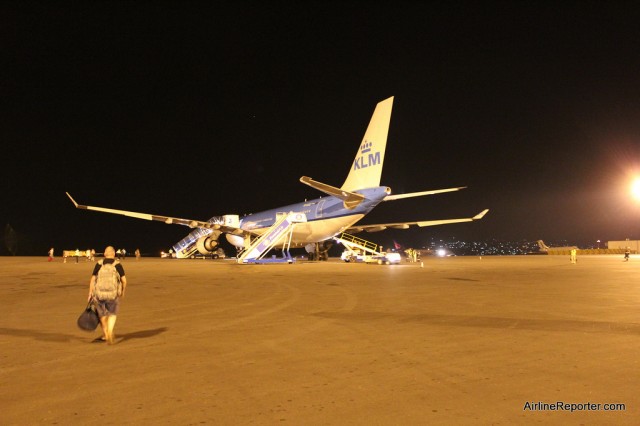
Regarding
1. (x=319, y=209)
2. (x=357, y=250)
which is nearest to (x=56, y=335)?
(x=319, y=209)

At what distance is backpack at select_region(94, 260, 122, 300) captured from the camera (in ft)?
24.8

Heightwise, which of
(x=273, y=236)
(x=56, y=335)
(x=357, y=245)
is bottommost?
(x=56, y=335)

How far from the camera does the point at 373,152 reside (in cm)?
3192

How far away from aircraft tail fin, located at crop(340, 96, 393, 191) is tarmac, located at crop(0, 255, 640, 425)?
19.9 metres

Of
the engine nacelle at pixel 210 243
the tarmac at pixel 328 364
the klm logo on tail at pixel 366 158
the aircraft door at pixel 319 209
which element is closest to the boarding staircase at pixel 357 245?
the aircraft door at pixel 319 209

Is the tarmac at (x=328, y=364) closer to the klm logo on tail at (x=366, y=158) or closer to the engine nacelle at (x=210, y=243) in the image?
the klm logo on tail at (x=366, y=158)

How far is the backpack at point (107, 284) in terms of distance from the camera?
7.57m

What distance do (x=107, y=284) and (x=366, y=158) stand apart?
26.2 metres

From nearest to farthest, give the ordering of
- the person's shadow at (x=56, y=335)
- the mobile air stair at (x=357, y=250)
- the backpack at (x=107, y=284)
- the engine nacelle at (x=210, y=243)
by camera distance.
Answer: the backpack at (x=107, y=284), the person's shadow at (x=56, y=335), the mobile air stair at (x=357, y=250), the engine nacelle at (x=210, y=243)

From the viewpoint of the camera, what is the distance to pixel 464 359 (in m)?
6.43

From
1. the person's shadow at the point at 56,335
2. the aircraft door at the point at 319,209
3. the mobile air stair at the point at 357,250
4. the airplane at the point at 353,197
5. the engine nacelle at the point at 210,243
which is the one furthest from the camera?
the engine nacelle at the point at 210,243

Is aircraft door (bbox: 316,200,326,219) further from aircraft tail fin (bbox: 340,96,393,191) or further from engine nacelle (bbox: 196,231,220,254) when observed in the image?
engine nacelle (bbox: 196,231,220,254)

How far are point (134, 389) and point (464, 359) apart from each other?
13.4 ft

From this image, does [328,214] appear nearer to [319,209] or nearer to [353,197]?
[319,209]
